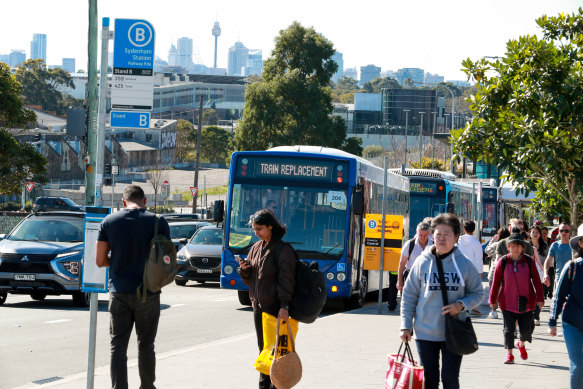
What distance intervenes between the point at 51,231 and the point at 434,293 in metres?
12.6

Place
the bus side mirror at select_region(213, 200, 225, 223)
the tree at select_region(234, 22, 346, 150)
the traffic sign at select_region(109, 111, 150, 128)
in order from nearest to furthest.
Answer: the traffic sign at select_region(109, 111, 150, 128)
the bus side mirror at select_region(213, 200, 225, 223)
the tree at select_region(234, 22, 346, 150)

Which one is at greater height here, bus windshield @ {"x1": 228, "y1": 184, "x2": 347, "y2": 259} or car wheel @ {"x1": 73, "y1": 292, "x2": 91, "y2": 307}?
bus windshield @ {"x1": 228, "y1": 184, "x2": 347, "y2": 259}

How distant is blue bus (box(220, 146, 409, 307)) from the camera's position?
17.4 meters

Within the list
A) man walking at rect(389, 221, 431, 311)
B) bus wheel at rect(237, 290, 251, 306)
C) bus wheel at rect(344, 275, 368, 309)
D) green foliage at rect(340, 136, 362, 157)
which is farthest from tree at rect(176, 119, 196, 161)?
man walking at rect(389, 221, 431, 311)

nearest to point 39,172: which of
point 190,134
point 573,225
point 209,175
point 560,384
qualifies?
point 573,225

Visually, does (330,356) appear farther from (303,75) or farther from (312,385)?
(303,75)

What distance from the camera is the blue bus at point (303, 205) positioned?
57.2ft

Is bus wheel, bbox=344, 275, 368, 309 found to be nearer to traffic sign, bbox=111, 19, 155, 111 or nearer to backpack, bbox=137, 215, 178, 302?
traffic sign, bbox=111, 19, 155, 111

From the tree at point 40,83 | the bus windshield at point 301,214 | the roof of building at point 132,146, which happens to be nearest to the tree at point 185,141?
the roof of building at point 132,146

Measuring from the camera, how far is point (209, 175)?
352ft

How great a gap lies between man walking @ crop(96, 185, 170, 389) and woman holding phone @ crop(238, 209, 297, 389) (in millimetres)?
887

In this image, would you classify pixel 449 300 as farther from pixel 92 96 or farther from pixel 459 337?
pixel 92 96

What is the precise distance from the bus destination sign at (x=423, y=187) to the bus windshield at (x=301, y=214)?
12917 millimetres

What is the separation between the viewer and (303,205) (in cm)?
1744
